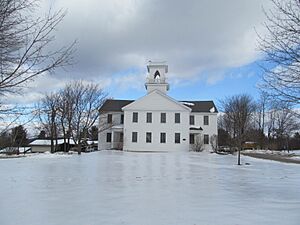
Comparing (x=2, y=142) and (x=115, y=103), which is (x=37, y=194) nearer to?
(x=2, y=142)

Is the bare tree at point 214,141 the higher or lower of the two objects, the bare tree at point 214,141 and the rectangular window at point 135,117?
the lower

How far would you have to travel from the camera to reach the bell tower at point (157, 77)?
48406mm

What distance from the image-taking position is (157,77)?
4931 cm

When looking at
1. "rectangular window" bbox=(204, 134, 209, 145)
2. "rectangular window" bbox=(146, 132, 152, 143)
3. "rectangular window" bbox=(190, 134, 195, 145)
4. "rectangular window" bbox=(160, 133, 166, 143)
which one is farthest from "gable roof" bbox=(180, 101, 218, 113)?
"rectangular window" bbox=(146, 132, 152, 143)

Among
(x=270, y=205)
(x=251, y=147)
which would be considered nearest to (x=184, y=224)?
(x=270, y=205)

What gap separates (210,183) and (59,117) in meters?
31.2

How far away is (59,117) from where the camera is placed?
40062mm

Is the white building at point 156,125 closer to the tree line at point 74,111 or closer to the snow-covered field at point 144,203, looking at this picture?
the tree line at point 74,111

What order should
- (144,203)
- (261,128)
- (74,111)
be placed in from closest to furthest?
(144,203) → (74,111) → (261,128)

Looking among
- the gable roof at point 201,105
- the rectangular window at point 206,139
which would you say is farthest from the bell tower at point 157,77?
the rectangular window at point 206,139

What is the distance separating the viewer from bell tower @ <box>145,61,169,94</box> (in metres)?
48.4

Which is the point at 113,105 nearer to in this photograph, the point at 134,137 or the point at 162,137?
the point at 134,137

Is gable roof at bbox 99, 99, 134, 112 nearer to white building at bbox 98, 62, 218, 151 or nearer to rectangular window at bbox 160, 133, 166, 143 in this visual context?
white building at bbox 98, 62, 218, 151

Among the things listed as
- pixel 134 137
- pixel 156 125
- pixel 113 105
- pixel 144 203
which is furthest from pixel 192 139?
pixel 144 203
